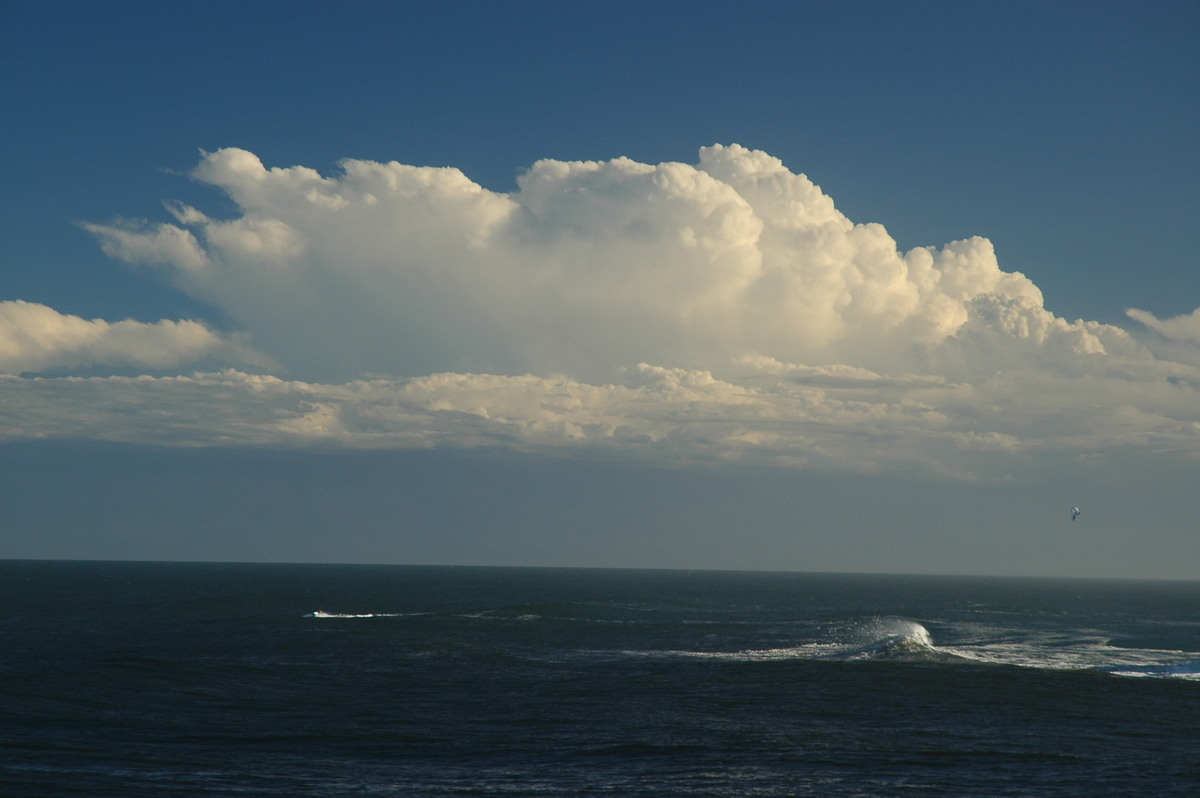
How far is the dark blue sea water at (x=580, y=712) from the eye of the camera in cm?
3256

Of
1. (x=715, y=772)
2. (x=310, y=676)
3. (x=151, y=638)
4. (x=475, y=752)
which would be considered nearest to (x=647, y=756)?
(x=715, y=772)

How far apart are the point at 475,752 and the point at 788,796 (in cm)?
1264

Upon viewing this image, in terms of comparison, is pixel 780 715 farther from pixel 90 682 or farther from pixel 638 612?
pixel 638 612

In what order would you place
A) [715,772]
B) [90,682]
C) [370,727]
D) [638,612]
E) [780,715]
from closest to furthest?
1. [715,772]
2. [370,727]
3. [780,715]
4. [90,682]
5. [638,612]

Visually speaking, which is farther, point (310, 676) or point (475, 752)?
point (310, 676)

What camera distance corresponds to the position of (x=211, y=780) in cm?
3133

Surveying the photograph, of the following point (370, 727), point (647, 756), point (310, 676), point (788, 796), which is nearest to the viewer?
point (788, 796)

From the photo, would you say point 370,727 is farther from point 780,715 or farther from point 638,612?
point 638,612

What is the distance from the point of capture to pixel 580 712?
44.9m

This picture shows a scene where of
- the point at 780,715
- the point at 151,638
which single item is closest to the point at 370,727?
the point at 780,715

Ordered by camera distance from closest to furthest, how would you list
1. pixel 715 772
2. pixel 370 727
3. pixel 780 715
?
Answer: pixel 715 772 → pixel 370 727 → pixel 780 715

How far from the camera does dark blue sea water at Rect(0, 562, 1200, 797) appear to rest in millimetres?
32562

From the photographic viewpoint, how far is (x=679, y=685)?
2112 inches

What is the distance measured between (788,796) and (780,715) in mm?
14543
